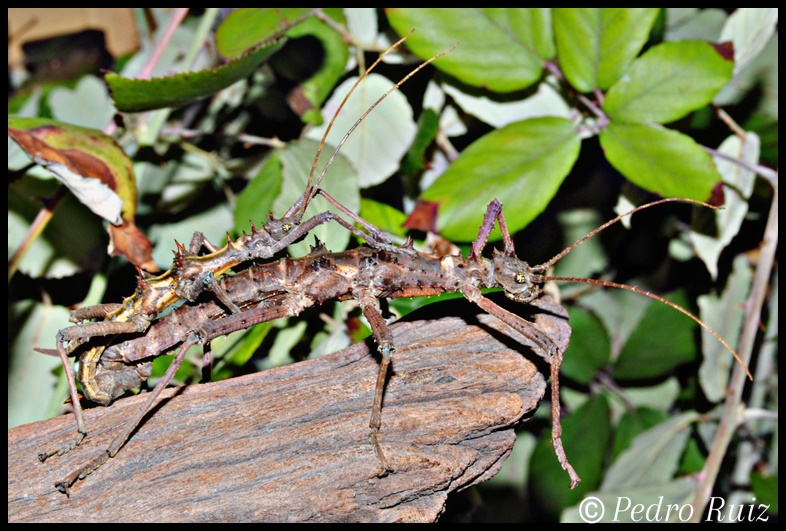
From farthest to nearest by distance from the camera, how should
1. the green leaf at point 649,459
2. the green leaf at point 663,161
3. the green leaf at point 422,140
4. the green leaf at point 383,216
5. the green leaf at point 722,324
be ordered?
1. the green leaf at point 649,459
2. the green leaf at point 722,324
3. the green leaf at point 383,216
4. the green leaf at point 422,140
5. the green leaf at point 663,161

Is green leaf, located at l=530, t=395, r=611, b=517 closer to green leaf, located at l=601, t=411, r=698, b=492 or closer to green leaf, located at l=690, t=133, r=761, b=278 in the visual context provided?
green leaf, located at l=601, t=411, r=698, b=492

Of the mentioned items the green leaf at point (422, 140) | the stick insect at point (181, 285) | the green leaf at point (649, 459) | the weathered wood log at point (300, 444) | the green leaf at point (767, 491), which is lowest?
the green leaf at point (767, 491)

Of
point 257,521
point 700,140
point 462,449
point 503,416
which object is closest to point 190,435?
point 257,521

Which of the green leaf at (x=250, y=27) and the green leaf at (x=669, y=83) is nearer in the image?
the green leaf at (x=669, y=83)

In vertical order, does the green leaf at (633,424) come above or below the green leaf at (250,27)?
below

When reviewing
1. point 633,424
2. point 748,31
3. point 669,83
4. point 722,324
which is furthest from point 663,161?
point 633,424

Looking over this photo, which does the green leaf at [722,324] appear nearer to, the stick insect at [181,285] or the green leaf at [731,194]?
the green leaf at [731,194]

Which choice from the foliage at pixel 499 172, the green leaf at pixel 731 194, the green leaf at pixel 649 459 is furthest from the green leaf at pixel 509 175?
the green leaf at pixel 649 459

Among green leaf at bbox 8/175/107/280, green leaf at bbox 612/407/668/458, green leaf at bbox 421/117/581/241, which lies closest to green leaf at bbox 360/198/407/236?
green leaf at bbox 421/117/581/241
